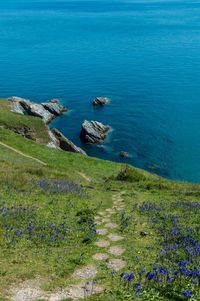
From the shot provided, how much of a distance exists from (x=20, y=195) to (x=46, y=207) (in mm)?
2540

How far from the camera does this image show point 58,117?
291ft

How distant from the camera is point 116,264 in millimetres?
15875

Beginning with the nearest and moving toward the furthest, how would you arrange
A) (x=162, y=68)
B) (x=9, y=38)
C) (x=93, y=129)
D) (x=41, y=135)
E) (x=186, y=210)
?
(x=186, y=210), (x=41, y=135), (x=93, y=129), (x=162, y=68), (x=9, y=38)

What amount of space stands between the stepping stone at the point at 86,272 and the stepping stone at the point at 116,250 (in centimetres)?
164

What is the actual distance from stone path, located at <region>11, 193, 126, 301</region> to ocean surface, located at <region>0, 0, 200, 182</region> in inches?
1728

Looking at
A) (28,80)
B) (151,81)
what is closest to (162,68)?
(151,81)

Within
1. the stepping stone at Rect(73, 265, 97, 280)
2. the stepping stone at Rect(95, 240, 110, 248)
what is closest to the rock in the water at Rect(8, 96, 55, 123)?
the stepping stone at Rect(95, 240, 110, 248)

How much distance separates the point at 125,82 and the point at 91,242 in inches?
3778

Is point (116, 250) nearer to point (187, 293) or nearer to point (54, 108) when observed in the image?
point (187, 293)

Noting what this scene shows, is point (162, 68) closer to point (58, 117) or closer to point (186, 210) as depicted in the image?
point (58, 117)

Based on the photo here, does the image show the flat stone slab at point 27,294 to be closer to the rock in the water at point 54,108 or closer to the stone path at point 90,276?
the stone path at point 90,276

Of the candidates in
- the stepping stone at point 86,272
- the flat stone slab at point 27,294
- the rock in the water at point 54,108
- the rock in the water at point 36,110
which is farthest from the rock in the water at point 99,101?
the flat stone slab at point 27,294

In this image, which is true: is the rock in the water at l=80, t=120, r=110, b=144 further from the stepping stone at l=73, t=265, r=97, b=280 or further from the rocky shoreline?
the stepping stone at l=73, t=265, r=97, b=280

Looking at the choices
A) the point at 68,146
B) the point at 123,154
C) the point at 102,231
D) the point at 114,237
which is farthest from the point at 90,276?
the point at 123,154
